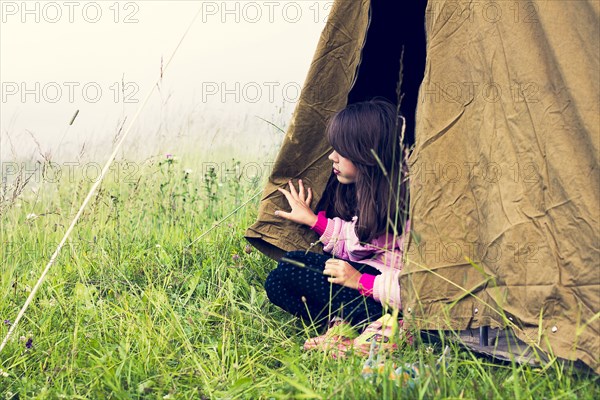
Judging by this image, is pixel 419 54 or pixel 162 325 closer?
pixel 162 325

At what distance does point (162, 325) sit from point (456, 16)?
1455mm

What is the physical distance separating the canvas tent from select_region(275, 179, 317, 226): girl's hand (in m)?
0.66

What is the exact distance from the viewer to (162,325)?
109 inches

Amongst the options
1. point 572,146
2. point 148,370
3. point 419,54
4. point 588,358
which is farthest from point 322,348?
point 419,54

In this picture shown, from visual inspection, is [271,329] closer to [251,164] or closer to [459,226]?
[459,226]

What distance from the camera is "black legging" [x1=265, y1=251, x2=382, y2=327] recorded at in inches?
116

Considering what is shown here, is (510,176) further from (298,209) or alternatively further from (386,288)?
(298,209)

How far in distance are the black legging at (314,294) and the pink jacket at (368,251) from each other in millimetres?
57

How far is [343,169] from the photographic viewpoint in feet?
10.0

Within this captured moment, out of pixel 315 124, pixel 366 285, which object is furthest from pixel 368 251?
pixel 315 124

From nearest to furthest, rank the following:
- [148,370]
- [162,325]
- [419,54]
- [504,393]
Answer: [504,393] < [148,370] < [162,325] < [419,54]

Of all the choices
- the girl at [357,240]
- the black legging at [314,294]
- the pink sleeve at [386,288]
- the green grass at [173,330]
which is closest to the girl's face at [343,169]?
the girl at [357,240]

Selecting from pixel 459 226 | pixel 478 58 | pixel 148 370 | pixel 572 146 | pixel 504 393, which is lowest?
pixel 148 370

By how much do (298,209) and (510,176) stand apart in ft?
3.26
